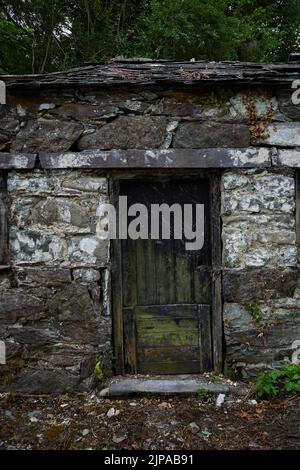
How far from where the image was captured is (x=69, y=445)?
10.7 feet

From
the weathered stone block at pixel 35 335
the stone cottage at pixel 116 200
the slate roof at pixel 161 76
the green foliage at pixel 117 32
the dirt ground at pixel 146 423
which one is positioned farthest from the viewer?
the green foliage at pixel 117 32

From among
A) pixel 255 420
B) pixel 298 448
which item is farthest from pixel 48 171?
pixel 298 448

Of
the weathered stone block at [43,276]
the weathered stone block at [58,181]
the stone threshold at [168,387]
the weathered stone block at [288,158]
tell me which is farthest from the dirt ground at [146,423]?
the weathered stone block at [288,158]

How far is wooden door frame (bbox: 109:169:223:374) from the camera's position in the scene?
407cm

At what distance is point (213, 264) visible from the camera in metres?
4.14

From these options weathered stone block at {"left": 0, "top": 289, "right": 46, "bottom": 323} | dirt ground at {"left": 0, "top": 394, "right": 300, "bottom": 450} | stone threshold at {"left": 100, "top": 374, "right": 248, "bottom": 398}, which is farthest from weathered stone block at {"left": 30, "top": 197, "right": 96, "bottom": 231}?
dirt ground at {"left": 0, "top": 394, "right": 300, "bottom": 450}

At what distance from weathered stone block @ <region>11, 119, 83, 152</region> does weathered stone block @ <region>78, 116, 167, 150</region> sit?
0.12 meters

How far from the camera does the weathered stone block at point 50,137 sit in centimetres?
398

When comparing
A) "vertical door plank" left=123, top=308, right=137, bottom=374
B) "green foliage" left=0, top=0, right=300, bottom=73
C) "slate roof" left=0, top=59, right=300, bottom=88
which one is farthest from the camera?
"green foliage" left=0, top=0, right=300, bottom=73

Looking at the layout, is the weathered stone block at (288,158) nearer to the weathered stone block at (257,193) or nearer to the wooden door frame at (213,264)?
the weathered stone block at (257,193)

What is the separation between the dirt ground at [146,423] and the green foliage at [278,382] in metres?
0.10

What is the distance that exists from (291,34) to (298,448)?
12144 mm

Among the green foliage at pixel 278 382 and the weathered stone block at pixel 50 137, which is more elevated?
the weathered stone block at pixel 50 137

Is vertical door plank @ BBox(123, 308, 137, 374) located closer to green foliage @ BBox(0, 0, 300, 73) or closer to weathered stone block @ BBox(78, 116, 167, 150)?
weathered stone block @ BBox(78, 116, 167, 150)
